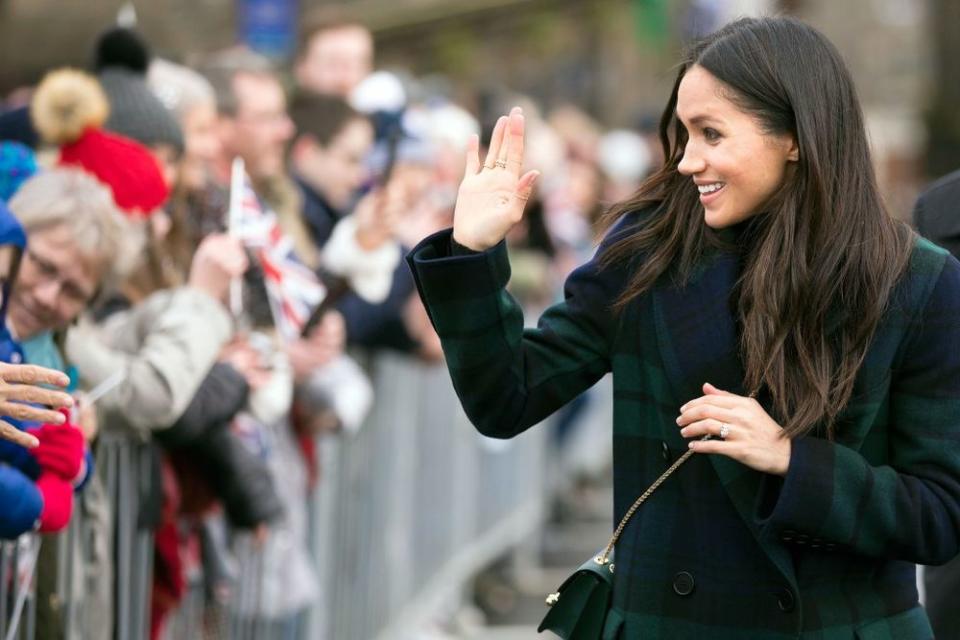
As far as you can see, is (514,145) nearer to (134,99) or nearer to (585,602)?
(585,602)

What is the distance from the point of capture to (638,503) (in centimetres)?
406

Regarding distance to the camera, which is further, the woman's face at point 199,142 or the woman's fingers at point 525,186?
the woman's face at point 199,142

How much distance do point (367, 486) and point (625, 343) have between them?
419 cm

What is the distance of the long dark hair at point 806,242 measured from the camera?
397cm

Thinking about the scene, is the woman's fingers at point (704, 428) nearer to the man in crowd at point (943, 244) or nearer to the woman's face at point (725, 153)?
the woman's face at point (725, 153)

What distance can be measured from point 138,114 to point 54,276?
1595 millimetres

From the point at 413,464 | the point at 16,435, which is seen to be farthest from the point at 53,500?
the point at 413,464

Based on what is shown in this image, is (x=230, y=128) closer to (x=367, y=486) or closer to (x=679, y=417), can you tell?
(x=367, y=486)

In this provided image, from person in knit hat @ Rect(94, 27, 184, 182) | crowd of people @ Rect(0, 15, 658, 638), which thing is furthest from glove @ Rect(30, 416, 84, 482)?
person in knit hat @ Rect(94, 27, 184, 182)

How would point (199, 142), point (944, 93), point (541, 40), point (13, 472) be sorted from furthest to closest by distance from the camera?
point (541, 40), point (944, 93), point (199, 142), point (13, 472)

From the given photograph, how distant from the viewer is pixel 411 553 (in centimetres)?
905

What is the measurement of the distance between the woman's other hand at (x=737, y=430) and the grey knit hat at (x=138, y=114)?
2.84m

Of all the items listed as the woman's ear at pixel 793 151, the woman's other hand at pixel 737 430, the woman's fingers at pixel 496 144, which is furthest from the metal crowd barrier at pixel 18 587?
the woman's ear at pixel 793 151

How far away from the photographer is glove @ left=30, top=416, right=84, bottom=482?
4594 mm
